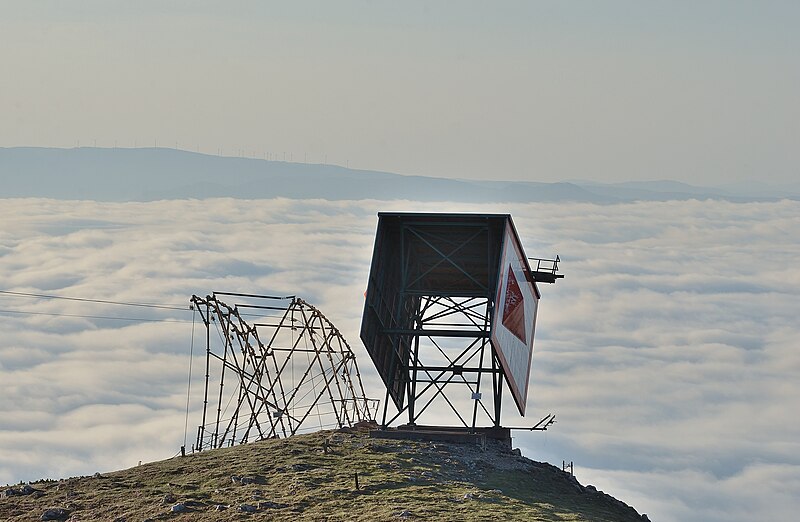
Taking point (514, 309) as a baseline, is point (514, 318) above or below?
below

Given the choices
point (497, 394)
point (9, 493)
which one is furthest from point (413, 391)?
point (9, 493)

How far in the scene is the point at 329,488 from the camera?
2104 inches

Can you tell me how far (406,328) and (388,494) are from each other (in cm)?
1830

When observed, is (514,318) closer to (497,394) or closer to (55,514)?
(497,394)

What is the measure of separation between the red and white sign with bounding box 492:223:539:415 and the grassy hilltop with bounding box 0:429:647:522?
16.6 feet

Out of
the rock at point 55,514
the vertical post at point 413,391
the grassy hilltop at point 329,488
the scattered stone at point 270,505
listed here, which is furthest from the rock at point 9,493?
the vertical post at point 413,391

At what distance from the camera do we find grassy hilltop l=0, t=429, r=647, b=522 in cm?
5022

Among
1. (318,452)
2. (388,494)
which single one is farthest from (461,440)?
(388,494)

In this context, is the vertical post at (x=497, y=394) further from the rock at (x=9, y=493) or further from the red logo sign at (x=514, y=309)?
the rock at (x=9, y=493)

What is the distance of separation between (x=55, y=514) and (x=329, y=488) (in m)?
10.9

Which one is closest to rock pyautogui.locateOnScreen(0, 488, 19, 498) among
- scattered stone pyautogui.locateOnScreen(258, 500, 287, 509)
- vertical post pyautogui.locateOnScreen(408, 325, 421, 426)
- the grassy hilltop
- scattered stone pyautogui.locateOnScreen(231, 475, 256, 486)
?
the grassy hilltop

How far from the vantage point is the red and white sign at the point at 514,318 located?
64.2m

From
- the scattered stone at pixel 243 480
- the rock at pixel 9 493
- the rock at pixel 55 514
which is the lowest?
the rock at pixel 55 514

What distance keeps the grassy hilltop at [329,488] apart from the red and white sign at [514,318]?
506cm
